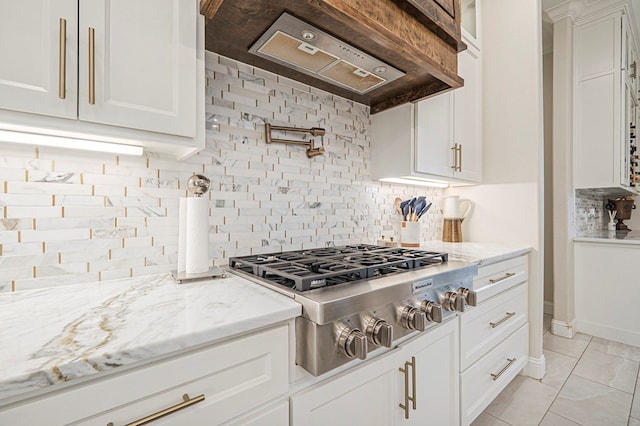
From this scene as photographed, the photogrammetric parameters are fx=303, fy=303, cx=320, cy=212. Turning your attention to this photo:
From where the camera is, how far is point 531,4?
86.1 inches

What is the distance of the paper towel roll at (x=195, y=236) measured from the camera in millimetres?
1099

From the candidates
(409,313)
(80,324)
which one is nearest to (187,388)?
(80,324)

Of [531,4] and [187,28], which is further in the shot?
[531,4]

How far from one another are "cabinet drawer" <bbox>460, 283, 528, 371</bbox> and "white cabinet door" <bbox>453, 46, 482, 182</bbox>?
87 centimetres

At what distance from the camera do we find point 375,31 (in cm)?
116

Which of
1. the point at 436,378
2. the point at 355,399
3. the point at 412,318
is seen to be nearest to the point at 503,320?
the point at 436,378

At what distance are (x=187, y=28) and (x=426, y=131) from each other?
1412 mm

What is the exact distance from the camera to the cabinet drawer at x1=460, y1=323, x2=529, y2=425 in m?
1.46

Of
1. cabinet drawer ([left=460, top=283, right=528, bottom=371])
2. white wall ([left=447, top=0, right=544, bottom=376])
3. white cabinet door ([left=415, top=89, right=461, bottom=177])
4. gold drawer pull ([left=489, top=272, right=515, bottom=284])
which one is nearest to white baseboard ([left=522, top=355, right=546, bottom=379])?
white wall ([left=447, top=0, right=544, bottom=376])

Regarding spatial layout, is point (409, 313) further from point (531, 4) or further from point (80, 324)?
point (531, 4)

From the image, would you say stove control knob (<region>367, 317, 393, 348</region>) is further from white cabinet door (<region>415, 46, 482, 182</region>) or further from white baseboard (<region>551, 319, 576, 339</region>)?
white baseboard (<region>551, 319, 576, 339</region>)

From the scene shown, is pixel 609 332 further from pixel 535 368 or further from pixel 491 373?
pixel 491 373

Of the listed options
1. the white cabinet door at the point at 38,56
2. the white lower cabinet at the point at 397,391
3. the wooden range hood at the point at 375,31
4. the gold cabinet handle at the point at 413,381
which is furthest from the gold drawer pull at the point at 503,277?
the white cabinet door at the point at 38,56

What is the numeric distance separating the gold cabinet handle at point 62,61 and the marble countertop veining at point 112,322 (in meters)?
0.56
